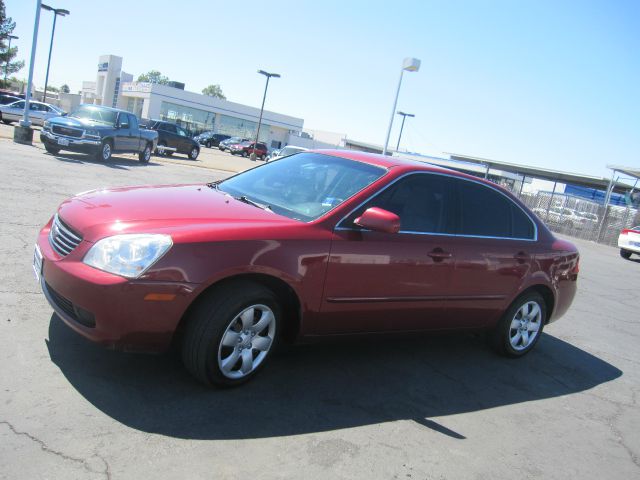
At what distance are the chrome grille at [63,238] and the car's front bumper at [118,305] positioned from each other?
0.27 feet

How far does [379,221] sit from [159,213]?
58.8 inches

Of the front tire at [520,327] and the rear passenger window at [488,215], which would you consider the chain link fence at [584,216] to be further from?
the rear passenger window at [488,215]

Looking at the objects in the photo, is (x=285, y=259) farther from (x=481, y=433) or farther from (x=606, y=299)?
(x=606, y=299)

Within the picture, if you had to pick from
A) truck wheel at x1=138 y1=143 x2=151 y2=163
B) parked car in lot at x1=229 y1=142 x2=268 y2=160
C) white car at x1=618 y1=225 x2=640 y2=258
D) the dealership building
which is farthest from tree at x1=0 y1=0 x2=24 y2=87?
white car at x1=618 y1=225 x2=640 y2=258

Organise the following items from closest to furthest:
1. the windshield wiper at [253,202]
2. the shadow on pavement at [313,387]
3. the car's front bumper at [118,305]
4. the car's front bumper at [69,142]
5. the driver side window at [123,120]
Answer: the car's front bumper at [118,305]
the shadow on pavement at [313,387]
the windshield wiper at [253,202]
the car's front bumper at [69,142]
the driver side window at [123,120]

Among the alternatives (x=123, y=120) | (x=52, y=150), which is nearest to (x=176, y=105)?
(x=123, y=120)

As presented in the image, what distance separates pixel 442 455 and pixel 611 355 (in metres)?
3.91

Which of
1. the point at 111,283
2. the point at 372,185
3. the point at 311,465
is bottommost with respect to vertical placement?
the point at 311,465

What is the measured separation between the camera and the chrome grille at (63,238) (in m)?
3.40

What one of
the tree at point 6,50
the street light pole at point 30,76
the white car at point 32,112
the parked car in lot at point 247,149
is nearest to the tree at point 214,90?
the tree at point 6,50

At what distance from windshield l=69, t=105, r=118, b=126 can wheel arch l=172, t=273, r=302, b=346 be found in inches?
626

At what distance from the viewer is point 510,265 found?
4.96 metres

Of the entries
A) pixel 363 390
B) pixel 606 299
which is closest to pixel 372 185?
pixel 363 390

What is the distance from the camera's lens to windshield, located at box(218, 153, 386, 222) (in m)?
4.05
